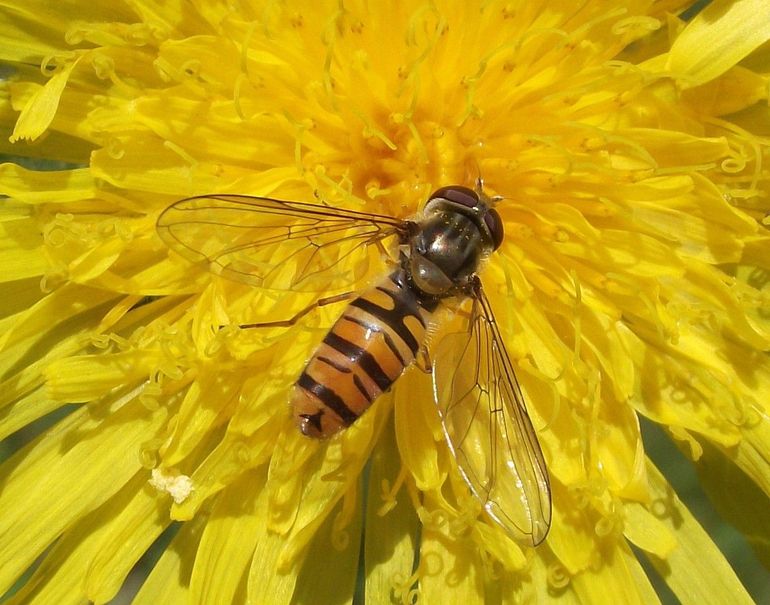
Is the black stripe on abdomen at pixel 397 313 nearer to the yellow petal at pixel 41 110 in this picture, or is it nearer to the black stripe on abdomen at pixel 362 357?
the black stripe on abdomen at pixel 362 357

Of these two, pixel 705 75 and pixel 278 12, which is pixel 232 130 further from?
pixel 705 75

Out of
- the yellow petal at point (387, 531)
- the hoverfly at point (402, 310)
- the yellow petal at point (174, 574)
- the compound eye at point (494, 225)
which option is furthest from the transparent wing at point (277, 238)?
the yellow petal at point (174, 574)

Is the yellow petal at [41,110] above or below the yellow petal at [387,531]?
above

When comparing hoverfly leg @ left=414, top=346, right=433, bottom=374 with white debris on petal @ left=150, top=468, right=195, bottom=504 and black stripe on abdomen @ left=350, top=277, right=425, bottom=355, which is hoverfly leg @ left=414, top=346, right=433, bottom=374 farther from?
white debris on petal @ left=150, top=468, right=195, bottom=504

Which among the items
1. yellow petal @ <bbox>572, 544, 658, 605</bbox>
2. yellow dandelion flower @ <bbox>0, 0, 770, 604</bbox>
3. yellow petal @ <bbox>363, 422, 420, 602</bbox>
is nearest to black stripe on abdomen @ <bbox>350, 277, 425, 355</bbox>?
yellow dandelion flower @ <bbox>0, 0, 770, 604</bbox>

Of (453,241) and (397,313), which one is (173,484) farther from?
(453,241)

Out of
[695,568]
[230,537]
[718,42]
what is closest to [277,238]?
[230,537]

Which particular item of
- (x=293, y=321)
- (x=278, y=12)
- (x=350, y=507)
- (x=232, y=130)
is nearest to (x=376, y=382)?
(x=293, y=321)
